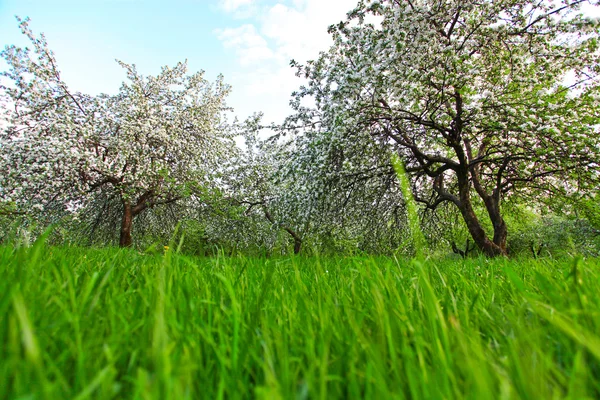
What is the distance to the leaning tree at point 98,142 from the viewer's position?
9781mm

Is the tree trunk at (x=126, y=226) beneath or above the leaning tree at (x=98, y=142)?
beneath

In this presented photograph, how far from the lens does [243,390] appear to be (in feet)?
1.91

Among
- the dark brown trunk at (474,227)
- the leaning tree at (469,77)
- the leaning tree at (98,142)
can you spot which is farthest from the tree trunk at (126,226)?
the dark brown trunk at (474,227)

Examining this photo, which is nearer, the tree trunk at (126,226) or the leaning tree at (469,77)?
the leaning tree at (469,77)

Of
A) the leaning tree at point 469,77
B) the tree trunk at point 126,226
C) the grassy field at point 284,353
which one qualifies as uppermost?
the leaning tree at point 469,77

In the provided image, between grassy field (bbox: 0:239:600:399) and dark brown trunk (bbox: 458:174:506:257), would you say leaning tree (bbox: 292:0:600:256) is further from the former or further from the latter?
grassy field (bbox: 0:239:600:399)

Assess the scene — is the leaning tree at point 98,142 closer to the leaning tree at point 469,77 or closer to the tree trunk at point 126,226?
the tree trunk at point 126,226

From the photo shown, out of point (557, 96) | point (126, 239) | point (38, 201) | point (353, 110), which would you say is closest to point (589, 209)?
point (557, 96)

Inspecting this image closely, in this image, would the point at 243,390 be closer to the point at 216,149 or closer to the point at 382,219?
the point at 382,219

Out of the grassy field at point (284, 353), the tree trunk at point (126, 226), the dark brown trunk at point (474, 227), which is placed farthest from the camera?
the tree trunk at point (126, 226)

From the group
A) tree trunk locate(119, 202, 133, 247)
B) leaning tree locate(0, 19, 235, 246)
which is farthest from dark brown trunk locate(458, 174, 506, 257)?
tree trunk locate(119, 202, 133, 247)

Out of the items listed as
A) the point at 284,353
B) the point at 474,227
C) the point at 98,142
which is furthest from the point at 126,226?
the point at 284,353

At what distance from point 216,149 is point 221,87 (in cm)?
344

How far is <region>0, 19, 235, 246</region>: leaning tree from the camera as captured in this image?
9.78 metres
